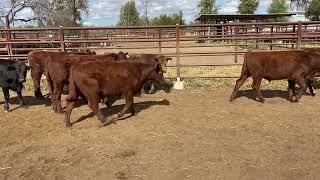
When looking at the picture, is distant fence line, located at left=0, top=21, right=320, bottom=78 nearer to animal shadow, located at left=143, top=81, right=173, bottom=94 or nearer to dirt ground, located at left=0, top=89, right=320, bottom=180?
animal shadow, located at left=143, top=81, right=173, bottom=94

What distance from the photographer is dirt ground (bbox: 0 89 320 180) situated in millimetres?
4672

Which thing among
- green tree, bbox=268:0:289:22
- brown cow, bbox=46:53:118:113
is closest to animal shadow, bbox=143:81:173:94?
brown cow, bbox=46:53:118:113

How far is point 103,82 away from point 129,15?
2558 inches

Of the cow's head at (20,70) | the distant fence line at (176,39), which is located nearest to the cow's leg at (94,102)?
the cow's head at (20,70)

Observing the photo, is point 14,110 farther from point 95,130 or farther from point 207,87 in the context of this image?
point 207,87

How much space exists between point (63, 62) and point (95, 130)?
185 cm

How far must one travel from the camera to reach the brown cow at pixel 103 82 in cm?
648

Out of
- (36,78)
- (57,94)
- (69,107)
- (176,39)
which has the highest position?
(176,39)

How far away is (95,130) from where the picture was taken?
20.7 ft

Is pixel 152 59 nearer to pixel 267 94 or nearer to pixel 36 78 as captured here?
pixel 36 78

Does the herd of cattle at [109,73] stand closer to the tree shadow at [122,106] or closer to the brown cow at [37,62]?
the brown cow at [37,62]

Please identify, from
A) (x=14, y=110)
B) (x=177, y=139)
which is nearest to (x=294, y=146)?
(x=177, y=139)

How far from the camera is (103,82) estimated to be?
664 centimetres

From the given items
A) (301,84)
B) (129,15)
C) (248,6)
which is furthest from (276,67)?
(129,15)
